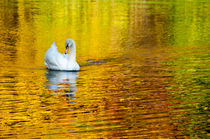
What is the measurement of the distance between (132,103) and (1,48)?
39.6 ft

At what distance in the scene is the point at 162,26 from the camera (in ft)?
126

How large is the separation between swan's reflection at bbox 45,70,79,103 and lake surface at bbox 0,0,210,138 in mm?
31

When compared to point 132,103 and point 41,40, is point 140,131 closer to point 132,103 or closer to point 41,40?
point 132,103

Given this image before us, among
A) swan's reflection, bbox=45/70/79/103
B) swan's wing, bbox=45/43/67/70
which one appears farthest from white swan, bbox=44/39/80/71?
swan's reflection, bbox=45/70/79/103

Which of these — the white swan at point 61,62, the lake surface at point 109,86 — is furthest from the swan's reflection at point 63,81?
the white swan at point 61,62

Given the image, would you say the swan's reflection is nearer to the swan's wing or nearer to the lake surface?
the lake surface

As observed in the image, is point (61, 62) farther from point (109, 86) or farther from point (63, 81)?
point (109, 86)

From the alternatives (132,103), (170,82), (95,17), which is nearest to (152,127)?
(132,103)

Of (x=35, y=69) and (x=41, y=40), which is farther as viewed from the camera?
(x=41, y=40)

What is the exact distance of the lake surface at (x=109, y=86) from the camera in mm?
12086

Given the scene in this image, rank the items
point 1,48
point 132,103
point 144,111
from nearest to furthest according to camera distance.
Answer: point 144,111
point 132,103
point 1,48

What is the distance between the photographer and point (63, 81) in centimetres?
1817

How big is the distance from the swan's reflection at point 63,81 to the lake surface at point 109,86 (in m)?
0.03

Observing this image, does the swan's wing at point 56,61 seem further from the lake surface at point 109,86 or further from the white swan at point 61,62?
the lake surface at point 109,86
